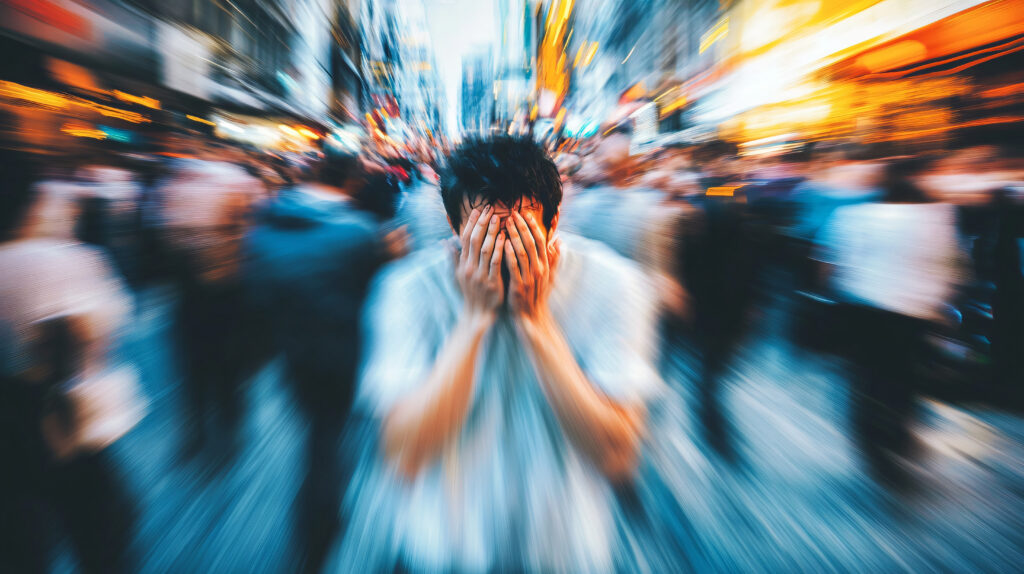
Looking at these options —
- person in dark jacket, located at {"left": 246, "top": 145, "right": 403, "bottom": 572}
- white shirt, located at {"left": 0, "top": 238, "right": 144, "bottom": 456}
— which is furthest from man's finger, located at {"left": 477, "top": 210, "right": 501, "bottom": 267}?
white shirt, located at {"left": 0, "top": 238, "right": 144, "bottom": 456}

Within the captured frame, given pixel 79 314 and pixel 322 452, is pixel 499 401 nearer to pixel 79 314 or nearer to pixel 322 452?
pixel 322 452

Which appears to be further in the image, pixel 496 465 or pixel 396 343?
pixel 396 343

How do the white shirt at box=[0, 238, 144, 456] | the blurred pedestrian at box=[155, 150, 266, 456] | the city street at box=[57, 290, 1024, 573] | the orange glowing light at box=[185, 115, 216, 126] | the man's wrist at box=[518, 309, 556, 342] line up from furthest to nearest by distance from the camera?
1. the orange glowing light at box=[185, 115, 216, 126]
2. the blurred pedestrian at box=[155, 150, 266, 456]
3. the city street at box=[57, 290, 1024, 573]
4. the man's wrist at box=[518, 309, 556, 342]
5. the white shirt at box=[0, 238, 144, 456]

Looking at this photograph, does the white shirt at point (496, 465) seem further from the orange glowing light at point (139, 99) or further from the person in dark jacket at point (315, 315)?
the orange glowing light at point (139, 99)

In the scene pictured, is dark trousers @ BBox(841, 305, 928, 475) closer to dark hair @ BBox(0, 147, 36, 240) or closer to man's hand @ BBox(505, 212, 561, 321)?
man's hand @ BBox(505, 212, 561, 321)

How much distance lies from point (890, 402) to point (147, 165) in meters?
2.76

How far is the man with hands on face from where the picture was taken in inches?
26.1

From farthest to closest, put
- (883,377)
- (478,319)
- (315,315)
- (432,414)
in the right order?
1. (883,377)
2. (315,315)
3. (478,319)
4. (432,414)

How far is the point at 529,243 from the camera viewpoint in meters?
0.78

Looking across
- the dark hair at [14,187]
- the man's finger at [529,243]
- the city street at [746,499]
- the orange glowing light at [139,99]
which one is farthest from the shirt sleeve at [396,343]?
the orange glowing light at [139,99]

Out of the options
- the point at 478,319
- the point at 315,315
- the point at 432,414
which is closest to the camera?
the point at 432,414

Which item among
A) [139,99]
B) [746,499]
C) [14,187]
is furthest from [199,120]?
[746,499]

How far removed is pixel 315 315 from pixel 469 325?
566 millimetres

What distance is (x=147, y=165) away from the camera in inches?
38.8
